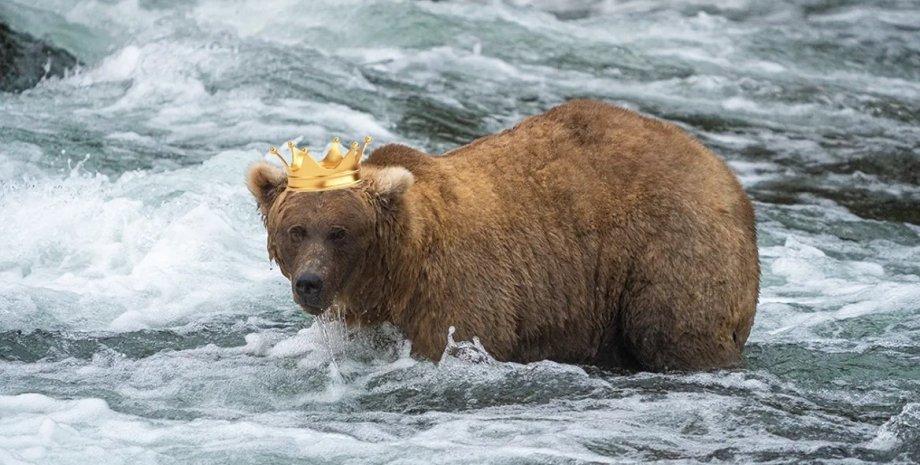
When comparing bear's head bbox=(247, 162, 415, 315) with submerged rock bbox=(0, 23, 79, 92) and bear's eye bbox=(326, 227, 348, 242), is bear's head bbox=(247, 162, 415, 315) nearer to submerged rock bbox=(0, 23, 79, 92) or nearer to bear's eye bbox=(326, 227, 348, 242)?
bear's eye bbox=(326, 227, 348, 242)

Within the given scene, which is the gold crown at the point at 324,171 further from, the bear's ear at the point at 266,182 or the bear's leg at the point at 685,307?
the bear's leg at the point at 685,307

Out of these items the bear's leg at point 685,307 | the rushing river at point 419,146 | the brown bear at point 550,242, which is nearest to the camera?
the rushing river at point 419,146

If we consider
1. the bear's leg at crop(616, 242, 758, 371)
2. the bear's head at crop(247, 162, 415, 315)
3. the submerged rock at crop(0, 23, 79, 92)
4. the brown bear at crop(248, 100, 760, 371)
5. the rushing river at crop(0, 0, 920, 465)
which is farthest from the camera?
the submerged rock at crop(0, 23, 79, 92)

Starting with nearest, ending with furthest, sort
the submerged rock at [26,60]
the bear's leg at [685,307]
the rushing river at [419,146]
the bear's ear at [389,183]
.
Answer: the rushing river at [419,146]
the bear's ear at [389,183]
the bear's leg at [685,307]
the submerged rock at [26,60]

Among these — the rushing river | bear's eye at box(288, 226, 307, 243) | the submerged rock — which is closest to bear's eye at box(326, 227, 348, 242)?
bear's eye at box(288, 226, 307, 243)

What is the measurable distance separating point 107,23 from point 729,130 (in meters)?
7.52

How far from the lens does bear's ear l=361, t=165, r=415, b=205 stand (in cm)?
668

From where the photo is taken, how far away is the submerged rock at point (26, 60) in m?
14.5

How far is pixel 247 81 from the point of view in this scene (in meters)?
14.4

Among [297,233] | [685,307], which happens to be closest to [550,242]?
[685,307]

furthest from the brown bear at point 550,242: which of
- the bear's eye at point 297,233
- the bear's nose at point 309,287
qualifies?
the bear's nose at point 309,287

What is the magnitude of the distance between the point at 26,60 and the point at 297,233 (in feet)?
30.4

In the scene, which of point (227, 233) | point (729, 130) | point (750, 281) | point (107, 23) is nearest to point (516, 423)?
point (750, 281)

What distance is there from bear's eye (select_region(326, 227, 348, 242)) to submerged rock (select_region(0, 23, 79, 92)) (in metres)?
8.58
